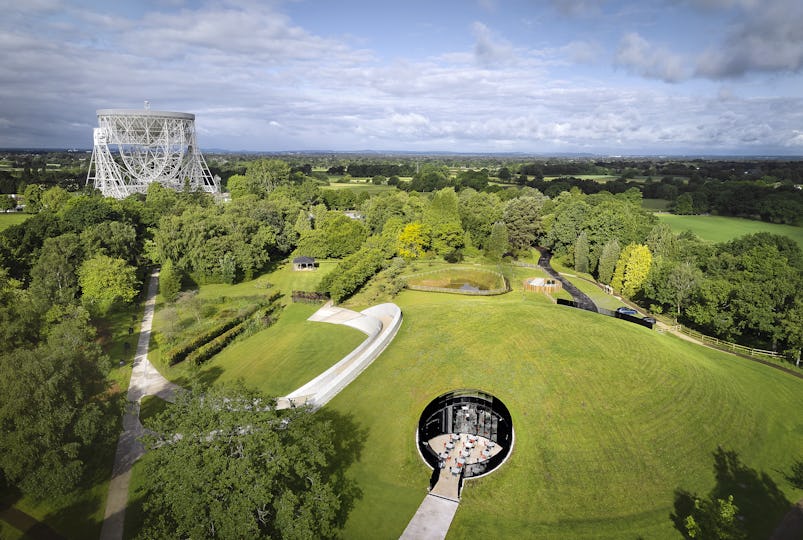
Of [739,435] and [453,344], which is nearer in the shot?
[739,435]

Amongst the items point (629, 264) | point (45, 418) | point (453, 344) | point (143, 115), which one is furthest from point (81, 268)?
point (629, 264)

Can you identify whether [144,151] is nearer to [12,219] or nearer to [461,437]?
[12,219]

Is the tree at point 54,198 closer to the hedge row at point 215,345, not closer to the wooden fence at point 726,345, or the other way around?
the hedge row at point 215,345

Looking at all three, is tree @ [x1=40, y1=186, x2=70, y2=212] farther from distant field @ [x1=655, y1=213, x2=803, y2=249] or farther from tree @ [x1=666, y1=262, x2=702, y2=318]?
distant field @ [x1=655, y1=213, x2=803, y2=249]

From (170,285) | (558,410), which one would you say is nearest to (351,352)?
(558,410)

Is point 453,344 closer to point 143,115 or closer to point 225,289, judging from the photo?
point 225,289

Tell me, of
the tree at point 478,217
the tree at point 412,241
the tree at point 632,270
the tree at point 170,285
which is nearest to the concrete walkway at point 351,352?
the tree at point 170,285
